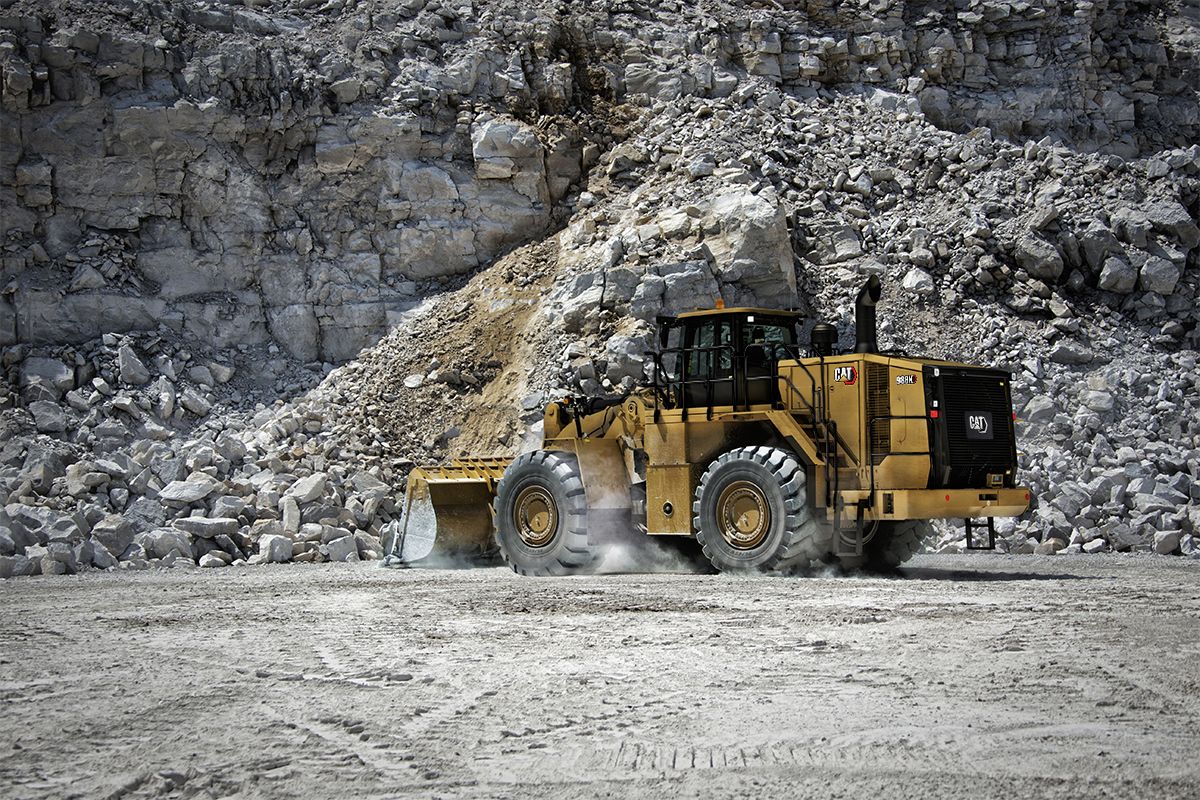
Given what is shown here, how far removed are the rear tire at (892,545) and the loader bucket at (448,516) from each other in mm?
4339

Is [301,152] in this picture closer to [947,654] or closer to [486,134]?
[486,134]

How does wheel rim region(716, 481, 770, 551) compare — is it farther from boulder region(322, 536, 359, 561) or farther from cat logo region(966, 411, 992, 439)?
boulder region(322, 536, 359, 561)

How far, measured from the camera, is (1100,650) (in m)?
6.68

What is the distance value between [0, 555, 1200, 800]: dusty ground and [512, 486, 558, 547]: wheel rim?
11.3ft

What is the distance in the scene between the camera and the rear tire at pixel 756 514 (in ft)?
37.6

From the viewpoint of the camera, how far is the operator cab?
1246 cm


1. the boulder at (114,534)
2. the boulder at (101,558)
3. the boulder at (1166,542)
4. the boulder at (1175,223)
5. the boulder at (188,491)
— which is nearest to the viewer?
the boulder at (1166,542)

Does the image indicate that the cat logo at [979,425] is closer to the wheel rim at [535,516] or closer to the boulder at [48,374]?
the wheel rim at [535,516]

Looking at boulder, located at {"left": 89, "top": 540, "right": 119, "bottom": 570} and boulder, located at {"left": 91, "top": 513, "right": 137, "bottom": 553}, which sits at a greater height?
boulder, located at {"left": 91, "top": 513, "right": 137, "bottom": 553}

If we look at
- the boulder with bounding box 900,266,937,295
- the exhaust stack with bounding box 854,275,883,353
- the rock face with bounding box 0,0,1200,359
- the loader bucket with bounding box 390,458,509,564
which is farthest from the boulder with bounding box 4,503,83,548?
the boulder with bounding box 900,266,937,295

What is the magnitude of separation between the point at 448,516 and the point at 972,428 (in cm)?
614

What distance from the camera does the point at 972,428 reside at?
11.6 meters

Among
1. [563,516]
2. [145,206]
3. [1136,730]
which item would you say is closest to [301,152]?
[145,206]

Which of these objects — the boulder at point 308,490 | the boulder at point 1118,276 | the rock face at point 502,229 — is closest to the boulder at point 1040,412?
the rock face at point 502,229
